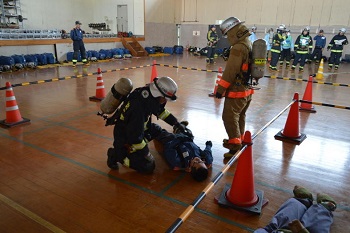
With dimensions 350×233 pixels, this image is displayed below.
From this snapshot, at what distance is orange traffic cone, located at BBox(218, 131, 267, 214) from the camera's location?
116 inches

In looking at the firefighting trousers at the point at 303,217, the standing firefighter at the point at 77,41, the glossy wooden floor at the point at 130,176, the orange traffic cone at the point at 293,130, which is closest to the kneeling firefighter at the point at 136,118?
the glossy wooden floor at the point at 130,176

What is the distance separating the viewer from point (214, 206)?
3.08m

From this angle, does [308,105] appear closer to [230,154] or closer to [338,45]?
[230,154]

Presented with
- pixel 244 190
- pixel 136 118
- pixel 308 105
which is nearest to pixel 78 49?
pixel 308 105

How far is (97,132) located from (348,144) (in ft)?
14.9

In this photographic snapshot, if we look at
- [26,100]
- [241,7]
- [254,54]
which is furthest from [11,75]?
[241,7]

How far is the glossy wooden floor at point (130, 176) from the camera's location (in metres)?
2.81

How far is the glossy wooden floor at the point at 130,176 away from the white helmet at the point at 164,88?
1113 mm

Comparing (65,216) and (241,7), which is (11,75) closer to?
(65,216)

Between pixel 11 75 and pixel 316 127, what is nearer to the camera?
pixel 316 127

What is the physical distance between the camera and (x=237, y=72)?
3.94 meters

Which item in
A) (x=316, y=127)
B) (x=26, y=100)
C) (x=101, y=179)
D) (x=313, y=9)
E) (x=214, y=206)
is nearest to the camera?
(x=214, y=206)

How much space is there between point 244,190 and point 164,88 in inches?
59.0

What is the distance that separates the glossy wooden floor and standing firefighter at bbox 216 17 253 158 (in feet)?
1.64
